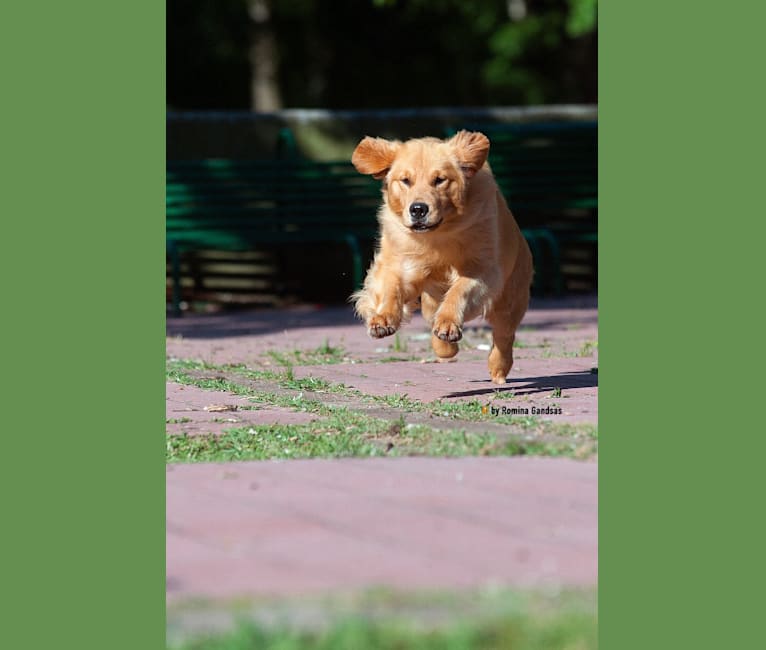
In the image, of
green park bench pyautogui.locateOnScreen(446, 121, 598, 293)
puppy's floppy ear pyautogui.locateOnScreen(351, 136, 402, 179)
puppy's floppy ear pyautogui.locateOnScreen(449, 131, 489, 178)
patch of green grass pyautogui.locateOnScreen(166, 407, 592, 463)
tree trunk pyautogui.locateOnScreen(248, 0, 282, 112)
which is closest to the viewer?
patch of green grass pyautogui.locateOnScreen(166, 407, 592, 463)

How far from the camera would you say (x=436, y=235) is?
23.5 ft

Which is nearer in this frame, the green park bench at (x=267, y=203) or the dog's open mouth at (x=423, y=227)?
the dog's open mouth at (x=423, y=227)

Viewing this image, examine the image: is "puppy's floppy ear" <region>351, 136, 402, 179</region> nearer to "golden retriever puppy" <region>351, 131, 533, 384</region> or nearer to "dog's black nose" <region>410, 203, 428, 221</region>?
"golden retriever puppy" <region>351, 131, 533, 384</region>

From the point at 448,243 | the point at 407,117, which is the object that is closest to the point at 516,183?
the point at 407,117

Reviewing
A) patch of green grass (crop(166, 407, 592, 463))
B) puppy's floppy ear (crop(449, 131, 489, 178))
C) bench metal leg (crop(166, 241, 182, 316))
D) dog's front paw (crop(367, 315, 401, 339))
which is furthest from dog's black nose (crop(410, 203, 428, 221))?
bench metal leg (crop(166, 241, 182, 316))

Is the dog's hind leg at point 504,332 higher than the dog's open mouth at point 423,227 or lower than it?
lower

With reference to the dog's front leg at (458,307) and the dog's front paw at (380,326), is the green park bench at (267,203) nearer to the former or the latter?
the dog's front leg at (458,307)

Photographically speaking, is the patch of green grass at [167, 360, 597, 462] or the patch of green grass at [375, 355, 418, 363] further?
the patch of green grass at [375, 355, 418, 363]

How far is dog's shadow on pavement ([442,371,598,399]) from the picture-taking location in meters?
7.24

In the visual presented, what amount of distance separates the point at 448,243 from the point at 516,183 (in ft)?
22.0

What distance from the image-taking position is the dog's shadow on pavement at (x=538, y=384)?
724cm

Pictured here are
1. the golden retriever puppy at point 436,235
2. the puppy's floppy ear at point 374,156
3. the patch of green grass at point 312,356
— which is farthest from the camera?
the patch of green grass at point 312,356

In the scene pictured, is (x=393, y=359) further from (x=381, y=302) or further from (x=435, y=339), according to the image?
(x=381, y=302)

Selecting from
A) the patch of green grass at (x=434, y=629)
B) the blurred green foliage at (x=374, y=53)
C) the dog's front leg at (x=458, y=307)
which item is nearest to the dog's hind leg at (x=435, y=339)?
the dog's front leg at (x=458, y=307)
